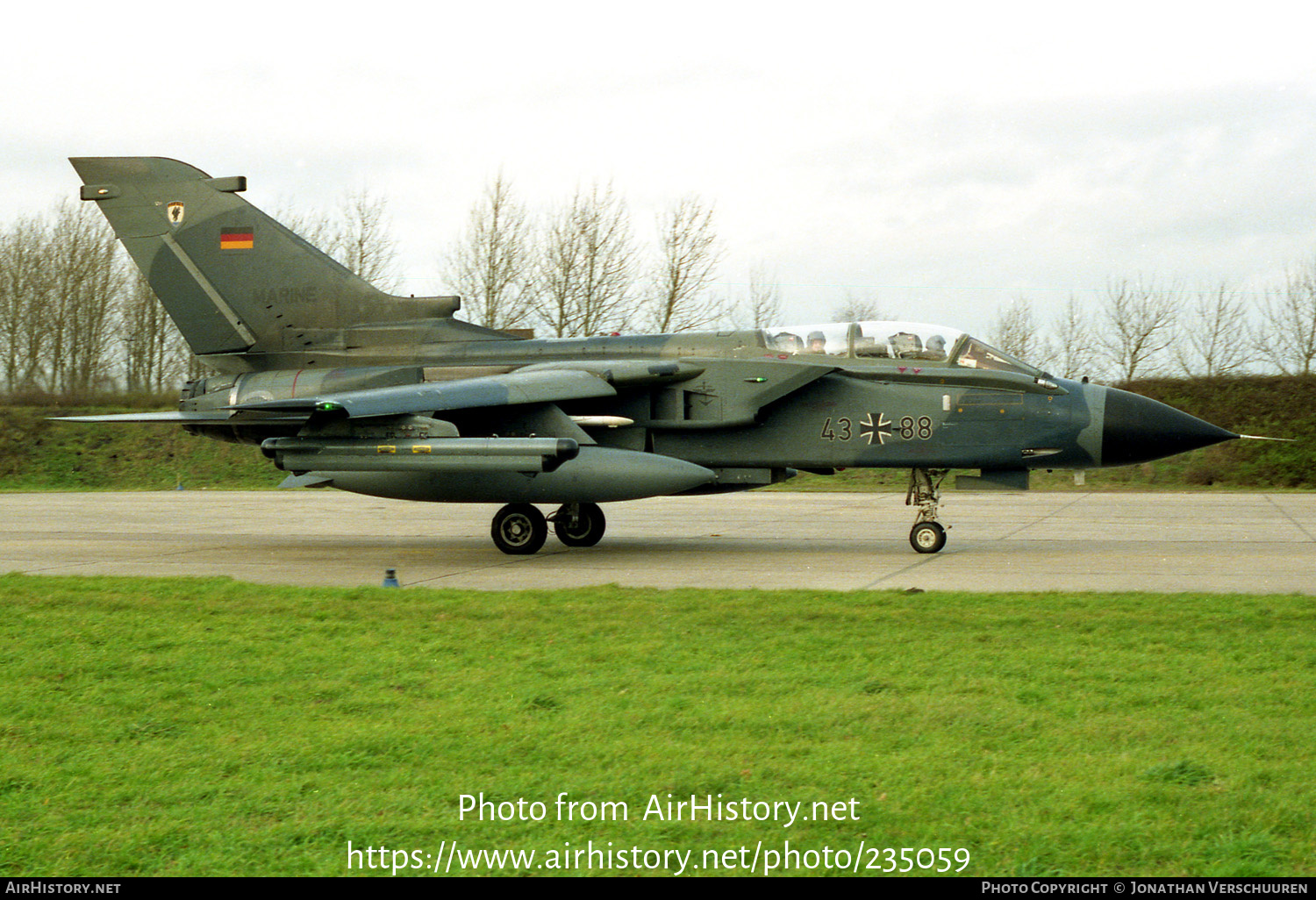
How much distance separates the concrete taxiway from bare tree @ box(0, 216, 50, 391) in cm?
2860

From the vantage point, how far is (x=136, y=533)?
60.4 ft

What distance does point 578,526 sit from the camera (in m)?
15.9

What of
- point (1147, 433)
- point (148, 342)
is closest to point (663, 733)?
point (1147, 433)

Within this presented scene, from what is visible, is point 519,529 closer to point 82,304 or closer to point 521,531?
point 521,531

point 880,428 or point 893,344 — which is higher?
point 893,344

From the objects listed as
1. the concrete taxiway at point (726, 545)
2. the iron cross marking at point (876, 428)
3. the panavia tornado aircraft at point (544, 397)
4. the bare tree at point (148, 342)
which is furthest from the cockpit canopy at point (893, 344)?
the bare tree at point (148, 342)

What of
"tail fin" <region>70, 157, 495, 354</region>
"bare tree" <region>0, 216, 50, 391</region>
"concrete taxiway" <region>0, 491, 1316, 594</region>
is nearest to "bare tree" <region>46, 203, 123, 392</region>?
"bare tree" <region>0, 216, 50, 391</region>

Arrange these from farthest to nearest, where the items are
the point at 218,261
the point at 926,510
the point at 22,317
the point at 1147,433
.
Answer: the point at 22,317 < the point at 218,261 < the point at 926,510 < the point at 1147,433

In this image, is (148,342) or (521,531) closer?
(521,531)

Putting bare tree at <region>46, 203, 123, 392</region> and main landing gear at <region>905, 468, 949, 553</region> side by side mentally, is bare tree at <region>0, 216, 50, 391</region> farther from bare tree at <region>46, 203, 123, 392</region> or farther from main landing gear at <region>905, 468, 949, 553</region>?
main landing gear at <region>905, 468, 949, 553</region>

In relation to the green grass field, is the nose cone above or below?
above

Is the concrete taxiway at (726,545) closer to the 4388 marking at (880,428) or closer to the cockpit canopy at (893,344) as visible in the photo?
the 4388 marking at (880,428)

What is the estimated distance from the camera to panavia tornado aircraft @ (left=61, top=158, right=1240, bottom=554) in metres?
13.8

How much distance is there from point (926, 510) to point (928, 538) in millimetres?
428
